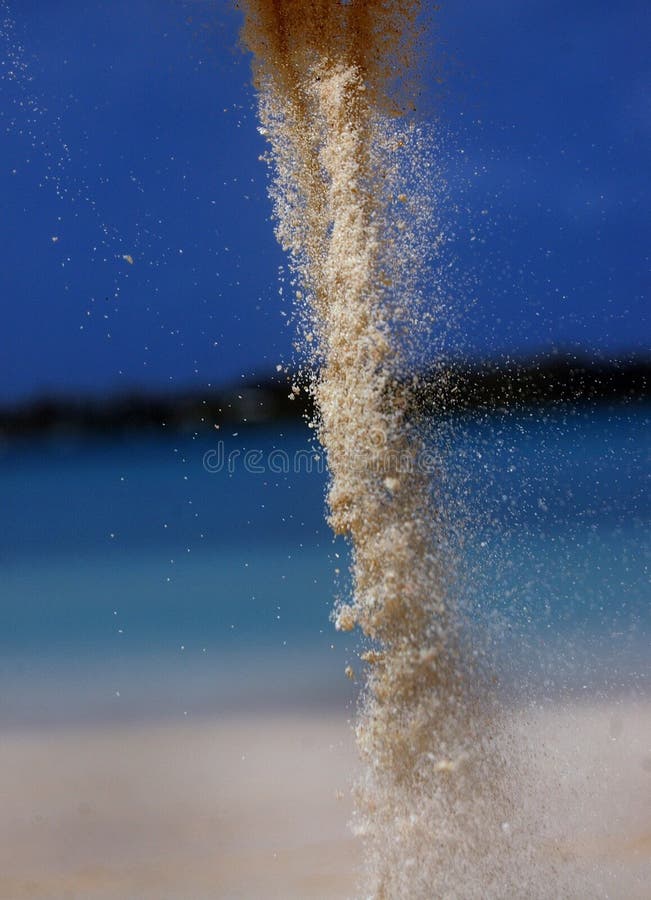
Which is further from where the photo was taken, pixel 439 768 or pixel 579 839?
pixel 579 839

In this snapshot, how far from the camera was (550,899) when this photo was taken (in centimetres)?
223


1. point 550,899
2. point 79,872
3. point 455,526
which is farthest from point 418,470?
point 79,872

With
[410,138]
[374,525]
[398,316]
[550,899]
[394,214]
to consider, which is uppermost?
[410,138]

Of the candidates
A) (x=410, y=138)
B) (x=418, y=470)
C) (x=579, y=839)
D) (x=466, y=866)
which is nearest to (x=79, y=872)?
(x=466, y=866)

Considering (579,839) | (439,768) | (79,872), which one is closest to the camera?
(439,768)

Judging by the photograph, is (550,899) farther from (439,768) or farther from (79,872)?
(79,872)

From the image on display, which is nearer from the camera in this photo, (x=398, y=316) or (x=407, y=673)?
(x=407, y=673)

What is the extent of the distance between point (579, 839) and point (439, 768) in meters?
0.75

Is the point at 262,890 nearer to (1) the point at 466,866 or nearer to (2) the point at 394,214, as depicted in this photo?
(1) the point at 466,866

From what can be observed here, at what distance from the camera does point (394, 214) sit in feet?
7.49

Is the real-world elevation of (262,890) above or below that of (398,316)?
below

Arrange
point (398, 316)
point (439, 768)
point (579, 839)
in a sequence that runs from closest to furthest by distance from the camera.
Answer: point (439, 768), point (398, 316), point (579, 839)

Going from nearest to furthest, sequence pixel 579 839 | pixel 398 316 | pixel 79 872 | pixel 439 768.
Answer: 1. pixel 439 768
2. pixel 398 316
3. pixel 579 839
4. pixel 79 872

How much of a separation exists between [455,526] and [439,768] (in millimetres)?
594
